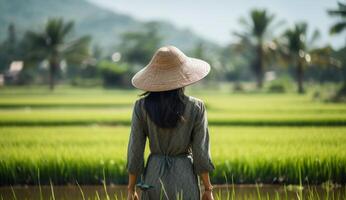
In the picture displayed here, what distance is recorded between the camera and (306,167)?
15.6 ft

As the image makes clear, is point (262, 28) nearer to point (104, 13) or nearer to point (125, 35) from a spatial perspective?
point (125, 35)

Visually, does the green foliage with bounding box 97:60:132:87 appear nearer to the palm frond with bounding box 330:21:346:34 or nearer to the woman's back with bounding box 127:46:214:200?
the palm frond with bounding box 330:21:346:34

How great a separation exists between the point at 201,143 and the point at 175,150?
0.39 feet

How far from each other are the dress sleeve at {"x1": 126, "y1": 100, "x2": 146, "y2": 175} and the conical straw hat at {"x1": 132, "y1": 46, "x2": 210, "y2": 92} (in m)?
0.12

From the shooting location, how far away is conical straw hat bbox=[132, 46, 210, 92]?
7.34 ft

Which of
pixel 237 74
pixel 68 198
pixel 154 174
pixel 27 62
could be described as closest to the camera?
pixel 154 174

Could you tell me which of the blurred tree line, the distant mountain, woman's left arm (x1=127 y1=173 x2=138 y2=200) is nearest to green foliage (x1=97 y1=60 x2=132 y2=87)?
the blurred tree line

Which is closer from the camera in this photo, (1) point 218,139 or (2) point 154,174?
(2) point 154,174

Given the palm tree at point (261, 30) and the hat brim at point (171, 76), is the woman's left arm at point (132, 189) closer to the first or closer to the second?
the hat brim at point (171, 76)

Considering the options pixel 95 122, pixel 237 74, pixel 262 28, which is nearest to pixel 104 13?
pixel 237 74

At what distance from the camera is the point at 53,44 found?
2792 cm

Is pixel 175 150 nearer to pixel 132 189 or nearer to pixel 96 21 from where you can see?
pixel 132 189

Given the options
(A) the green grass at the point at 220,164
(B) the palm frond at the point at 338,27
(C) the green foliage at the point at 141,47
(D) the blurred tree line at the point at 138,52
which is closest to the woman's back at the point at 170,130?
(A) the green grass at the point at 220,164

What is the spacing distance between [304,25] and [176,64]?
29096 millimetres
